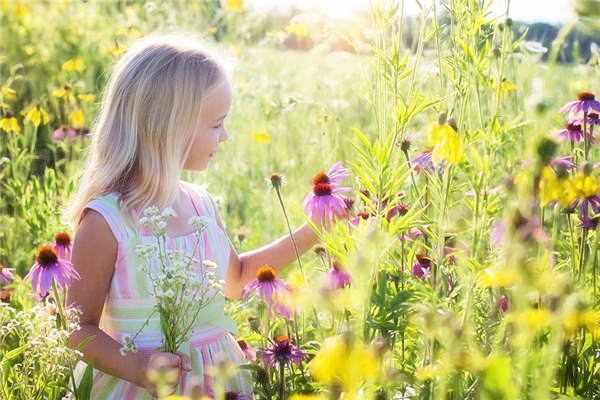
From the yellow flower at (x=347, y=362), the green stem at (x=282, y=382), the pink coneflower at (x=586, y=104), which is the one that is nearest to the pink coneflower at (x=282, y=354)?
the green stem at (x=282, y=382)

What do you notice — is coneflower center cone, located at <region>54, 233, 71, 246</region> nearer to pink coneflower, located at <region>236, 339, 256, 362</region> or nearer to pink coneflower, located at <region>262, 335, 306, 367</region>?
pink coneflower, located at <region>236, 339, 256, 362</region>

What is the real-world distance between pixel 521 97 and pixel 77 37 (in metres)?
2.73

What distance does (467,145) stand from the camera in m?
1.02

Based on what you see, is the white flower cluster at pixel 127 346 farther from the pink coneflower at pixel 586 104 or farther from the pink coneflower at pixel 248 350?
the pink coneflower at pixel 586 104

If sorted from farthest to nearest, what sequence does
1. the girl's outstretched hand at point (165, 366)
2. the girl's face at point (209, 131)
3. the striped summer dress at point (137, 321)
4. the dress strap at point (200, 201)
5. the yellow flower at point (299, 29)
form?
the yellow flower at point (299, 29) < the dress strap at point (200, 201) < the girl's face at point (209, 131) < the striped summer dress at point (137, 321) < the girl's outstretched hand at point (165, 366)

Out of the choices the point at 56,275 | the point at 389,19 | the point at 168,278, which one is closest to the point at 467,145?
the point at 389,19

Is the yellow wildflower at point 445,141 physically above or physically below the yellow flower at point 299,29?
above

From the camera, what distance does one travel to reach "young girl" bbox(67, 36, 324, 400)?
1.46m

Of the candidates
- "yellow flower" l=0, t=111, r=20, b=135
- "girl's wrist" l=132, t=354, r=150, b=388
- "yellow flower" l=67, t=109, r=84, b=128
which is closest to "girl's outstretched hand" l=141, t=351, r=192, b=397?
"girl's wrist" l=132, t=354, r=150, b=388

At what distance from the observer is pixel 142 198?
1.54 metres

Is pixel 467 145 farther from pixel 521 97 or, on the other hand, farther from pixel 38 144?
pixel 38 144

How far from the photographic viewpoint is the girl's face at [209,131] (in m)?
1.59

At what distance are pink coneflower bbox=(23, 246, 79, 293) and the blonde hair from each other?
0.17 meters

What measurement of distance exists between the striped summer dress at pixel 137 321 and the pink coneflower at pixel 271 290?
0.46ft
